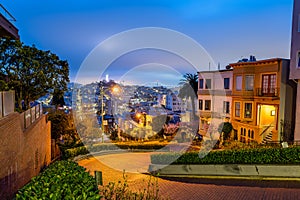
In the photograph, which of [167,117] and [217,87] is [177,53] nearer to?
[217,87]

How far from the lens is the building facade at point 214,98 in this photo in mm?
20250

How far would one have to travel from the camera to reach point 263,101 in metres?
16.4

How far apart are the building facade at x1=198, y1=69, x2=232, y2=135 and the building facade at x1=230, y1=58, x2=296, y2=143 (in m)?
1.05

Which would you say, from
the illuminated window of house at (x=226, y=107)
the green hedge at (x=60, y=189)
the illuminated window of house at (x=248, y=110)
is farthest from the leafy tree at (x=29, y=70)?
the illuminated window of house at (x=248, y=110)

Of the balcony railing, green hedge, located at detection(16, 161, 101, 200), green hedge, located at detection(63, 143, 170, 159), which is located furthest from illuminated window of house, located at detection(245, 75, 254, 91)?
green hedge, located at detection(16, 161, 101, 200)

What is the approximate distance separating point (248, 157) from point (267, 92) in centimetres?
897

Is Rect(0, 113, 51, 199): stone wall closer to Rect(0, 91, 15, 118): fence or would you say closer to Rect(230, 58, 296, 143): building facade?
Rect(0, 91, 15, 118): fence

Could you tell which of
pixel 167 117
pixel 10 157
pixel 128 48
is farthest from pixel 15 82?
pixel 167 117

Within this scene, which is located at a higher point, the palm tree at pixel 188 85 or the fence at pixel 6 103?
the palm tree at pixel 188 85

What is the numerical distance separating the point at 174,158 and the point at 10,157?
6.31m

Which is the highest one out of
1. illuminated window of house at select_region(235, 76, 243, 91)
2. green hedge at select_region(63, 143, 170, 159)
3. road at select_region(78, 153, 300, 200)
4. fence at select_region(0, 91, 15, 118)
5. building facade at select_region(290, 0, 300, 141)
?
building facade at select_region(290, 0, 300, 141)

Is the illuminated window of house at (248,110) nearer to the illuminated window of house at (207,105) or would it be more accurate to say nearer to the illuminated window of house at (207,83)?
the illuminated window of house at (207,105)

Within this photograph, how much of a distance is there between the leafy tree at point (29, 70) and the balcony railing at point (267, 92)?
13.8m

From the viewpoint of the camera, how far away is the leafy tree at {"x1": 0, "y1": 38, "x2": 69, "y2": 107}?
12.6 m
